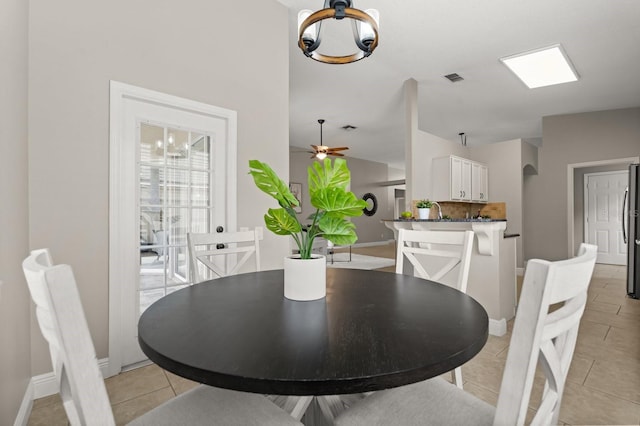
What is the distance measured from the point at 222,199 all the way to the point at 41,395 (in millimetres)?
1603

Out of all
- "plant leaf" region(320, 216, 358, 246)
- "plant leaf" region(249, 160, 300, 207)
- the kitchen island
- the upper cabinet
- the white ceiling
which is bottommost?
the kitchen island

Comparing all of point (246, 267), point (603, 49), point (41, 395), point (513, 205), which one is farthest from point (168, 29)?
point (513, 205)

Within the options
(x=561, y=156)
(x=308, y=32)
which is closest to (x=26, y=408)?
(x=308, y=32)

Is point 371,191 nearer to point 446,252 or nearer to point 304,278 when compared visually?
point 446,252

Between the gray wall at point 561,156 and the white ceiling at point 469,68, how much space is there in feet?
0.92

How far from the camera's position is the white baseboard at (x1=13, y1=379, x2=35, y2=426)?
1481mm

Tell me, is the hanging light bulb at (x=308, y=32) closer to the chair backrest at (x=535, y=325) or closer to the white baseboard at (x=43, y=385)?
the chair backrest at (x=535, y=325)

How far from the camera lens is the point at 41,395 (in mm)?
1756

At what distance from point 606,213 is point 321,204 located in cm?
844

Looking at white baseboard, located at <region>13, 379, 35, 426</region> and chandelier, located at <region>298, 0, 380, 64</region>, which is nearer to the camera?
white baseboard, located at <region>13, 379, 35, 426</region>

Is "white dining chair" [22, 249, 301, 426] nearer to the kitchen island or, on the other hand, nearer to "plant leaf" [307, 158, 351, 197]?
"plant leaf" [307, 158, 351, 197]

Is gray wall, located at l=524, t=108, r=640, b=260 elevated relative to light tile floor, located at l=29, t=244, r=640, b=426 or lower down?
elevated

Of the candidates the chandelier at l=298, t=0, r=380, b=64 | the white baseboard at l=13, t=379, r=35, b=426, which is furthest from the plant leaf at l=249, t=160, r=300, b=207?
the white baseboard at l=13, t=379, r=35, b=426

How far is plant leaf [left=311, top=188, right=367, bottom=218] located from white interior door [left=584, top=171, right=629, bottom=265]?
324 inches
